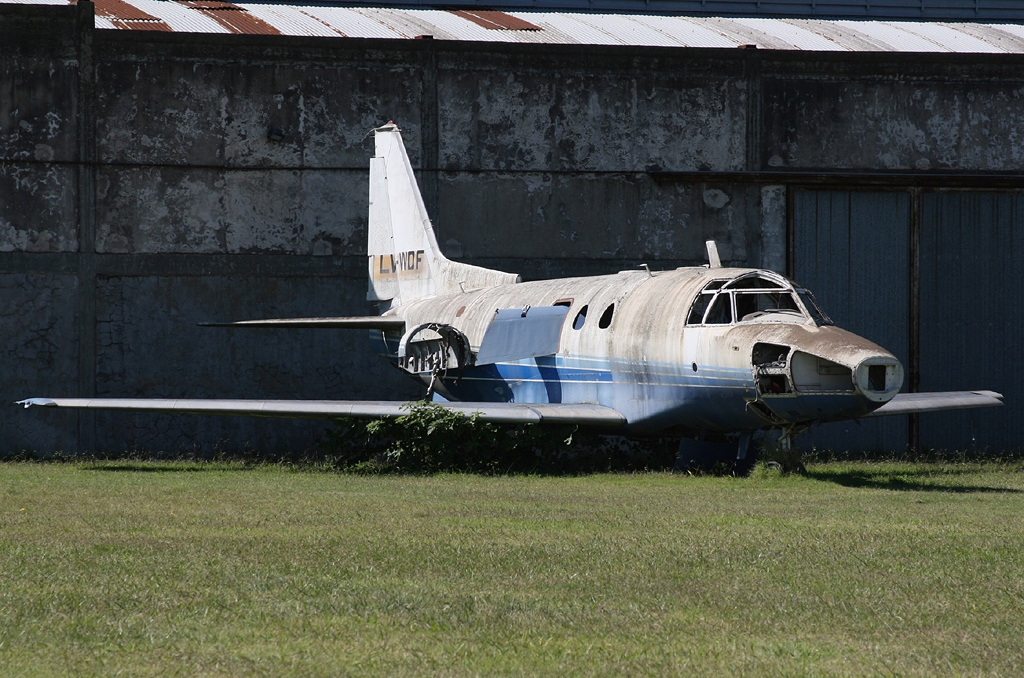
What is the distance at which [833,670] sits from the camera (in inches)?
208

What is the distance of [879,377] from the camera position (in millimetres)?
13539

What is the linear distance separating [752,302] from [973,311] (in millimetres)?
10297

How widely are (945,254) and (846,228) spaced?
2.09m

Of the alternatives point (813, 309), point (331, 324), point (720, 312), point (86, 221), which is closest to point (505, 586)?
point (720, 312)

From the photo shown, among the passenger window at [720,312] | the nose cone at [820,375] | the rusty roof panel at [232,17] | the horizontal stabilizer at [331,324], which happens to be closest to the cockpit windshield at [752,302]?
the passenger window at [720,312]

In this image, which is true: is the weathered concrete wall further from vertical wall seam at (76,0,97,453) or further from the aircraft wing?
vertical wall seam at (76,0,97,453)

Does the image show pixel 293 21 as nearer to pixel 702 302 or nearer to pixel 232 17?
pixel 232 17

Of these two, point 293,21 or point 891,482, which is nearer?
point 891,482

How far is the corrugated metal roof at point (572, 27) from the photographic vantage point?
24.6 meters

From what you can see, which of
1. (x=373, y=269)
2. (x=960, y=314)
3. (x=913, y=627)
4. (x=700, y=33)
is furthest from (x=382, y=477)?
(x=700, y=33)

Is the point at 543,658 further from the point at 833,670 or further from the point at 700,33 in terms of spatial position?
the point at 700,33

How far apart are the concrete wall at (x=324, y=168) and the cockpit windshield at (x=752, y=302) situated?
311 inches

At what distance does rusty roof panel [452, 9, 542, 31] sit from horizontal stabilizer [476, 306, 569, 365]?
954 centimetres

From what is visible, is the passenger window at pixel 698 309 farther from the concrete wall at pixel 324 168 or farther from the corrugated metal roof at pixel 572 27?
the corrugated metal roof at pixel 572 27
